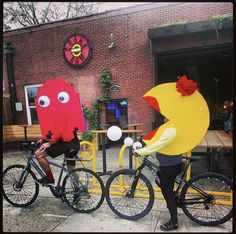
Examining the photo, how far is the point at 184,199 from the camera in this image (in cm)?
341

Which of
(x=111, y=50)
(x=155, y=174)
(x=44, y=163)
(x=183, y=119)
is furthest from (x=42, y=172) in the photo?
(x=111, y=50)

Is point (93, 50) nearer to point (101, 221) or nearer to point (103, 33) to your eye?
point (103, 33)

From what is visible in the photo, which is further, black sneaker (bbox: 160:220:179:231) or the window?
the window

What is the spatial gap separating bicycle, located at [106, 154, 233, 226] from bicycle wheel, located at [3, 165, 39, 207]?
4.47 feet

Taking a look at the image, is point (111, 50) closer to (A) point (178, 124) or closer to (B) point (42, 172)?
(B) point (42, 172)

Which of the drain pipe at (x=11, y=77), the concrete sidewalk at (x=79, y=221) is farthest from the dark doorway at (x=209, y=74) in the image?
the concrete sidewalk at (x=79, y=221)

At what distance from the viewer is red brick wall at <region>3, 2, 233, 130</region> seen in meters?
9.06

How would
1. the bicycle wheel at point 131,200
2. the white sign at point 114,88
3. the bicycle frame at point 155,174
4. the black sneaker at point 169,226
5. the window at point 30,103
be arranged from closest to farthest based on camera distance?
1. the black sneaker at point 169,226
2. the bicycle frame at point 155,174
3. the bicycle wheel at point 131,200
4. the white sign at point 114,88
5. the window at point 30,103

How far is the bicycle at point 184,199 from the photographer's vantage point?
11.1 ft

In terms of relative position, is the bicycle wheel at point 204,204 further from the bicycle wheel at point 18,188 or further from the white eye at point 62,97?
the bicycle wheel at point 18,188

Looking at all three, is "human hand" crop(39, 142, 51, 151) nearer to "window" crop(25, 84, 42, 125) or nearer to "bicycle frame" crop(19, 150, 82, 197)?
"bicycle frame" crop(19, 150, 82, 197)

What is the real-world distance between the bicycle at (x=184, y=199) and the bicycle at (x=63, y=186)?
0.35 metres

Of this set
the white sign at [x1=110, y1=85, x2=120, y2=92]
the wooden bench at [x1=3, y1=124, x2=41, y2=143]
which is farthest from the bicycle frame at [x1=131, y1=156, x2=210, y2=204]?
the wooden bench at [x1=3, y1=124, x2=41, y2=143]

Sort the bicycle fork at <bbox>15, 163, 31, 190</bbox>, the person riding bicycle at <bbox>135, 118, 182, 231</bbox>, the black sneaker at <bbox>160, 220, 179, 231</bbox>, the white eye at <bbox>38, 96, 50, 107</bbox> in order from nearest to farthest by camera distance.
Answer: the person riding bicycle at <bbox>135, 118, 182, 231</bbox>, the black sneaker at <bbox>160, 220, 179, 231</bbox>, the white eye at <bbox>38, 96, 50, 107</bbox>, the bicycle fork at <bbox>15, 163, 31, 190</bbox>
